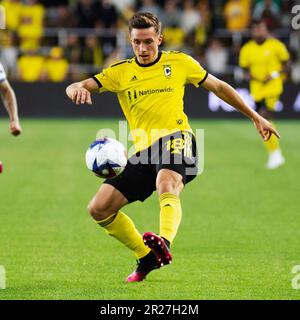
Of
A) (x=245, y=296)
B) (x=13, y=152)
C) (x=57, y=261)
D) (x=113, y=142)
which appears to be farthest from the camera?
(x=13, y=152)

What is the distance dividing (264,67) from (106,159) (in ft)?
38.7

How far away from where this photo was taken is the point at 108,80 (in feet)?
26.3

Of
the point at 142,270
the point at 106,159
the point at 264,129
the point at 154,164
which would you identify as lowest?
the point at 142,270

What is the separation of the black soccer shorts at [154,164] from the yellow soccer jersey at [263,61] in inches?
417

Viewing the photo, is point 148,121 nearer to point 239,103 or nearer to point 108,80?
point 108,80

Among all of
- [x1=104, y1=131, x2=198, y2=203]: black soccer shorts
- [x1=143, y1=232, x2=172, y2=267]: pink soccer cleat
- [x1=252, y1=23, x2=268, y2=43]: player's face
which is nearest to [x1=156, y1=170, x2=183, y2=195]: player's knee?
[x1=104, y1=131, x2=198, y2=203]: black soccer shorts

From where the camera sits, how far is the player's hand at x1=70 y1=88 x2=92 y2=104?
7503 mm

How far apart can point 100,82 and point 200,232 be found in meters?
3.12

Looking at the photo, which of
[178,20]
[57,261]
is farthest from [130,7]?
[57,261]

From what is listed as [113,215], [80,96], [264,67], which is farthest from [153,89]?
[264,67]

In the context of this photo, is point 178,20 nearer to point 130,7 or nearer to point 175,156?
point 130,7

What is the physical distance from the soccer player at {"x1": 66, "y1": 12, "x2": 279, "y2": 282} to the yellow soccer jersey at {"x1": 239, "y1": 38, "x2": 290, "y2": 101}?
10.4 metres

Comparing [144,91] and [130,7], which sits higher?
[130,7]

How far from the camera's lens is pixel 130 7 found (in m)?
26.8
